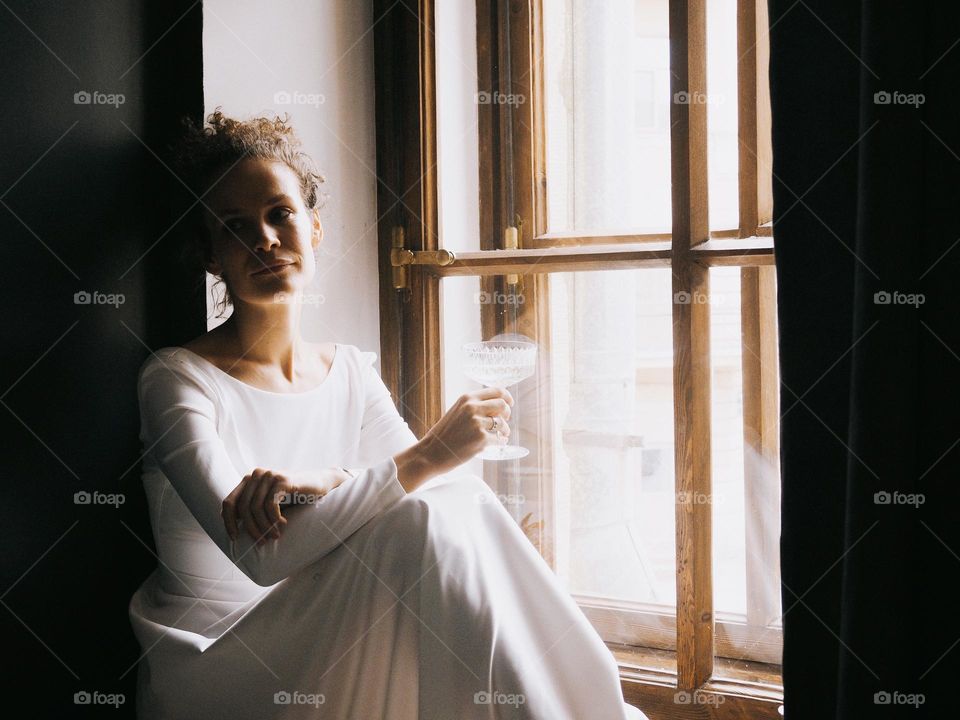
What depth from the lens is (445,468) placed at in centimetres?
124

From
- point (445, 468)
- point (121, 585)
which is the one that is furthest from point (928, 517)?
point (121, 585)

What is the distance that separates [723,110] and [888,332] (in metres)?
0.61

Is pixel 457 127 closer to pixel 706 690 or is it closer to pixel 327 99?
pixel 327 99

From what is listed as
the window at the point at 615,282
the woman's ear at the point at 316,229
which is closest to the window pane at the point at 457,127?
the window at the point at 615,282

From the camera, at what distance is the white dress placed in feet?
3.54

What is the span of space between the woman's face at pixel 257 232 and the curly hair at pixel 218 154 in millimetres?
22

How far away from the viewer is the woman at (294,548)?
1093 millimetres

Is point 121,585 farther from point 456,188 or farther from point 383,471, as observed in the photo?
point 456,188

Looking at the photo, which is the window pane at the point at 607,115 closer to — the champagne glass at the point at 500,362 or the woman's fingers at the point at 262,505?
the champagne glass at the point at 500,362

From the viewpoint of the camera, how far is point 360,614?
3.60ft

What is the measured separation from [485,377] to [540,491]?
29 cm

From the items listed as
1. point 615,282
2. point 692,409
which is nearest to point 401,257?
point 615,282

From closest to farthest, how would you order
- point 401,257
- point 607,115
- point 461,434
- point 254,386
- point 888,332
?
point 888,332 < point 461,434 < point 254,386 < point 607,115 < point 401,257

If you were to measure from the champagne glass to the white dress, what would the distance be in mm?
415
